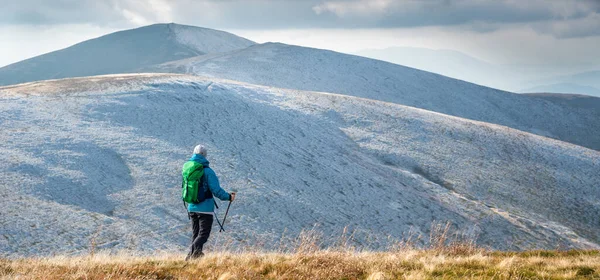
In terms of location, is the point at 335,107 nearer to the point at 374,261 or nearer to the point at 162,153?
the point at 162,153

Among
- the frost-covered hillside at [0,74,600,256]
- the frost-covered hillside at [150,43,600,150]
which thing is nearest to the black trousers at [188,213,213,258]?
the frost-covered hillside at [0,74,600,256]

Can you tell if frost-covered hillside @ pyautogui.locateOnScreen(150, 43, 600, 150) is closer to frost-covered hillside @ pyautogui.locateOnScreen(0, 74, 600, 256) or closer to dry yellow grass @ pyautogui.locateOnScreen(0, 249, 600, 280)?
frost-covered hillside @ pyautogui.locateOnScreen(0, 74, 600, 256)

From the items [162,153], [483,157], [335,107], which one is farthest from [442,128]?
[162,153]

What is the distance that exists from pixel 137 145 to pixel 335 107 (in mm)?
24037

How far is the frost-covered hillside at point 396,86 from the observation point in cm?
8244

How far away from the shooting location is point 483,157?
47344mm

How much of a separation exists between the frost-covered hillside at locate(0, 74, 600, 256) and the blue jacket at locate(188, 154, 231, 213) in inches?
444

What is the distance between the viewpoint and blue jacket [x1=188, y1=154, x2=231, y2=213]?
11.6m

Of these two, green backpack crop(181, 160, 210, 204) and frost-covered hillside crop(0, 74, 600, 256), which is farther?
frost-covered hillside crop(0, 74, 600, 256)

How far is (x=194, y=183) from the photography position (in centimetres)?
1161

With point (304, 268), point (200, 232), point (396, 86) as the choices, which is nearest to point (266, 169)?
point (200, 232)

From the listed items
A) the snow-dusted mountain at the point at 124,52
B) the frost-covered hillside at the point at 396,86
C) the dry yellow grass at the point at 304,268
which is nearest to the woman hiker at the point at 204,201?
the dry yellow grass at the point at 304,268

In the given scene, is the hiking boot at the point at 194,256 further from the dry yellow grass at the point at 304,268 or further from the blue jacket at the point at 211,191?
the blue jacket at the point at 211,191

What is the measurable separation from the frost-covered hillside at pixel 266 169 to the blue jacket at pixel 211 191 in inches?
444
